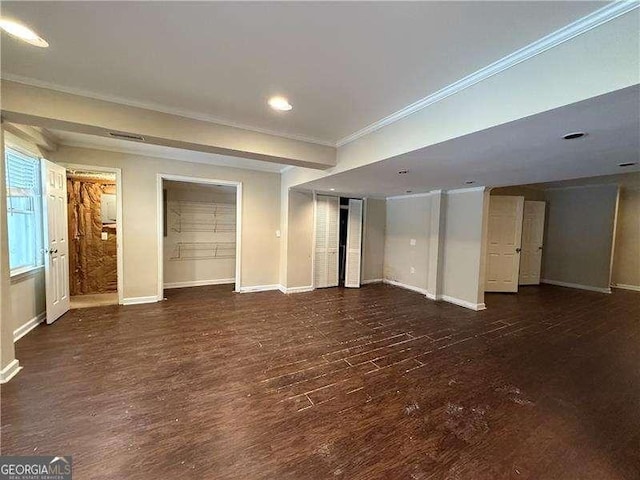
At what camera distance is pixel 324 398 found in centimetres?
217

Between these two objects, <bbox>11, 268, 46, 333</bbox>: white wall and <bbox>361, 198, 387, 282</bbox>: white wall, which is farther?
<bbox>361, 198, 387, 282</bbox>: white wall

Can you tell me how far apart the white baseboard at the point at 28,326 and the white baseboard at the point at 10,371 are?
2.23ft

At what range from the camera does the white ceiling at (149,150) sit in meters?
3.58

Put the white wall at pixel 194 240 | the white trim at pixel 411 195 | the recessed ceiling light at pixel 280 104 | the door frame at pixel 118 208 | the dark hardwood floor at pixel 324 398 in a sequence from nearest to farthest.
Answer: the dark hardwood floor at pixel 324 398, the recessed ceiling light at pixel 280 104, the door frame at pixel 118 208, the white trim at pixel 411 195, the white wall at pixel 194 240

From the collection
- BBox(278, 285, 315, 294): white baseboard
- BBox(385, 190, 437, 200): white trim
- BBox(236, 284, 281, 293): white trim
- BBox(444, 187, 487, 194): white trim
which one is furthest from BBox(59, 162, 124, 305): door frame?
BBox(444, 187, 487, 194): white trim

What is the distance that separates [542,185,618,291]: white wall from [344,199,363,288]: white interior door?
5.32 meters

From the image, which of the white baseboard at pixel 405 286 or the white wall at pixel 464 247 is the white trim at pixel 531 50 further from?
the white baseboard at pixel 405 286

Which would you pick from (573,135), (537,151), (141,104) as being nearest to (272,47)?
(141,104)

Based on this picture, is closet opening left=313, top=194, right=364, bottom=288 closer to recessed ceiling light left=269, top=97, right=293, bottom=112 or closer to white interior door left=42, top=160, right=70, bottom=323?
recessed ceiling light left=269, top=97, right=293, bottom=112

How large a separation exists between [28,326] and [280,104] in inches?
163

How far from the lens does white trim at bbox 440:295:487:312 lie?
4.63 metres

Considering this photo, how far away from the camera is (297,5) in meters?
1.26

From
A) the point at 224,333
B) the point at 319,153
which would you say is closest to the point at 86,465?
the point at 224,333

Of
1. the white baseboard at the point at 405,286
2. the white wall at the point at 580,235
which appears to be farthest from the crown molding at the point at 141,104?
the white wall at the point at 580,235
